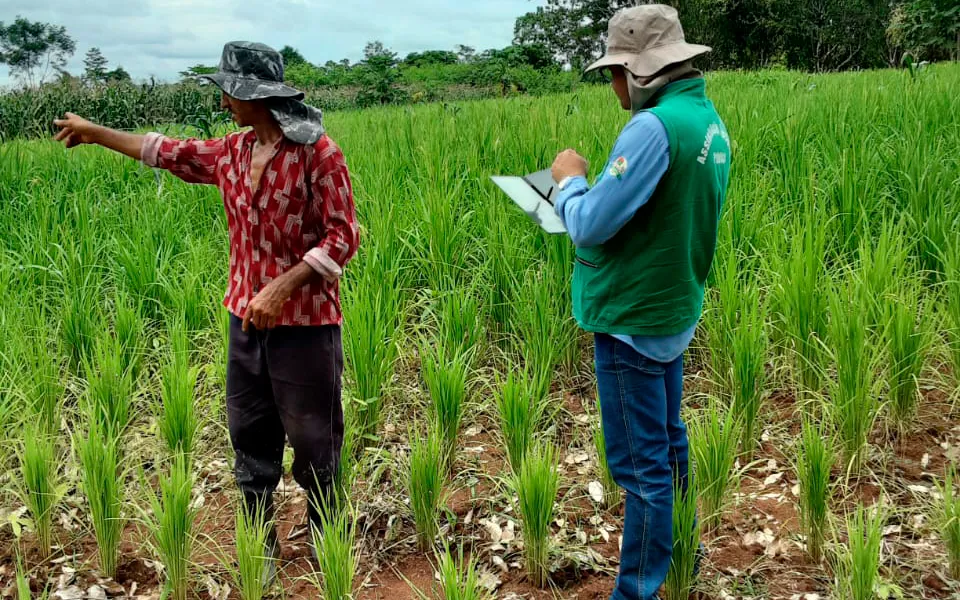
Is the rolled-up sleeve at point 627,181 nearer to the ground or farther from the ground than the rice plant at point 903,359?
farther from the ground

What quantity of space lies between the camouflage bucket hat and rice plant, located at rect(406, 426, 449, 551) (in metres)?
1.06

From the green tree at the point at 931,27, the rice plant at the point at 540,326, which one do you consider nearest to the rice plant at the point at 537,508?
the rice plant at the point at 540,326

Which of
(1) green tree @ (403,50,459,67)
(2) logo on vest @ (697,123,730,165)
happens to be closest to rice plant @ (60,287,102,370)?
(2) logo on vest @ (697,123,730,165)

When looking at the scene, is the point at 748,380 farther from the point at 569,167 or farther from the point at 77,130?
the point at 77,130

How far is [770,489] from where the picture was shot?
3.01 meters

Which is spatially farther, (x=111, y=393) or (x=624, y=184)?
(x=111, y=393)

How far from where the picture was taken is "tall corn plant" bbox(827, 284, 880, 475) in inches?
112

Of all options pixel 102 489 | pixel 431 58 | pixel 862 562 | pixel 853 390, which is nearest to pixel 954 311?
pixel 853 390

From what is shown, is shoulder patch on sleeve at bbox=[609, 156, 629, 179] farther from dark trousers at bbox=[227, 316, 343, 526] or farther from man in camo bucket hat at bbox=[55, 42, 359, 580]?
dark trousers at bbox=[227, 316, 343, 526]

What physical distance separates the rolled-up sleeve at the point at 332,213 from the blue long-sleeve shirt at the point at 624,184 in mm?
668

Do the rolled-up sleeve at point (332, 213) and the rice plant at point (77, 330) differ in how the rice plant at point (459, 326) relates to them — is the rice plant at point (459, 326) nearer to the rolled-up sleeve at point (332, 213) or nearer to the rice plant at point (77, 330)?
the rolled-up sleeve at point (332, 213)

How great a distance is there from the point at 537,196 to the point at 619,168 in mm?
382

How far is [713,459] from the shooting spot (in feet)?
8.41

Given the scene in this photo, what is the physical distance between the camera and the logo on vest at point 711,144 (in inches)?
77.5
